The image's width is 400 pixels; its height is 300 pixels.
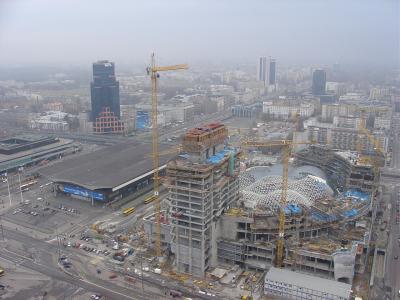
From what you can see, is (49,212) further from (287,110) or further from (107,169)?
(287,110)

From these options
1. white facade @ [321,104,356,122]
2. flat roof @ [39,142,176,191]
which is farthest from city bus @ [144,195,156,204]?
white facade @ [321,104,356,122]

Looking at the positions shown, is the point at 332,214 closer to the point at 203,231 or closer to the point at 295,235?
the point at 295,235

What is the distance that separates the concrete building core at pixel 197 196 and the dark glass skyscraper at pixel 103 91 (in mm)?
44822

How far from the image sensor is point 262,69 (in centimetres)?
11862

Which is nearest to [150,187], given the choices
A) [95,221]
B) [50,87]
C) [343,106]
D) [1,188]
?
[95,221]

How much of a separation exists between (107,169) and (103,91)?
99.5 ft

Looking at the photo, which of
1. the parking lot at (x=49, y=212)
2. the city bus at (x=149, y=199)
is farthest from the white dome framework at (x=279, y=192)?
the parking lot at (x=49, y=212)

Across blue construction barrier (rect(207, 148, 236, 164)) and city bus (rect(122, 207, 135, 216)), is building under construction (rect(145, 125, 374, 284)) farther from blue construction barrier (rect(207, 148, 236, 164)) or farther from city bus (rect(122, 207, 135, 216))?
city bus (rect(122, 207, 135, 216))

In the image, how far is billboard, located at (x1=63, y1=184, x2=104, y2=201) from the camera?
37.4 m

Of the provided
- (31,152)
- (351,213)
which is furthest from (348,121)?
(31,152)

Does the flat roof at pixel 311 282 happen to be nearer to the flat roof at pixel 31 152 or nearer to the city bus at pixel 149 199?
the city bus at pixel 149 199

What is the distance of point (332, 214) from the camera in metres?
28.3

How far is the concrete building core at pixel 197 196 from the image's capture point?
80.4ft

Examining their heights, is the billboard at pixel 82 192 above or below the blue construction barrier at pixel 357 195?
below
